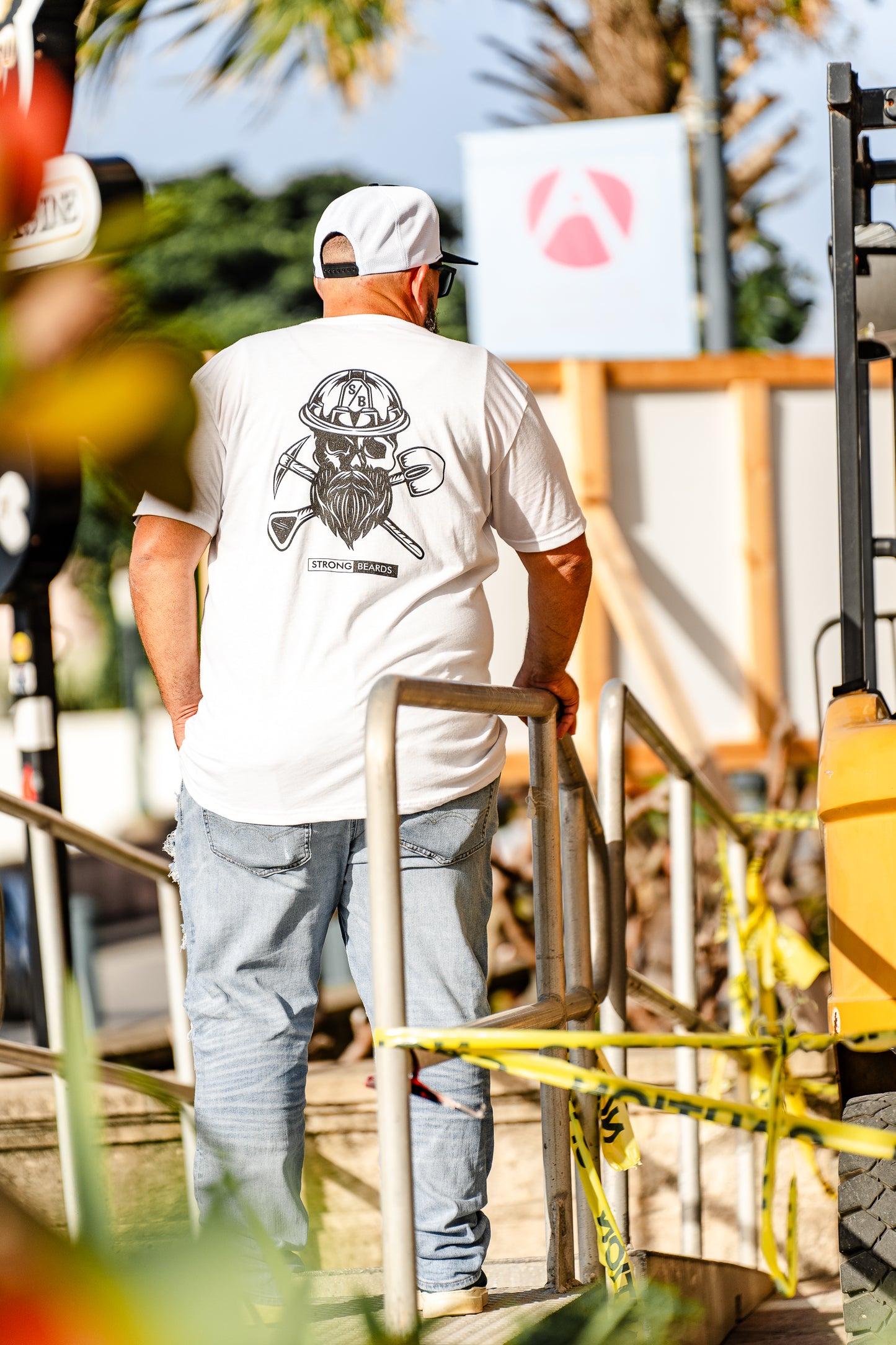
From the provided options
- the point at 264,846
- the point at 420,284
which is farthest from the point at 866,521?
the point at 264,846

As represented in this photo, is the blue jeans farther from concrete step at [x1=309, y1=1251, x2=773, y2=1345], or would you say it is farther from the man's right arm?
the man's right arm

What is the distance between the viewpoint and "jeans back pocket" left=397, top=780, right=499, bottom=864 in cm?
223

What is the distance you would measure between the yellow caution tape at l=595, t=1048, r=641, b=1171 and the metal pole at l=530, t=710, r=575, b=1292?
0.10 m

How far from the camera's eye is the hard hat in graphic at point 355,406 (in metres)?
2.26

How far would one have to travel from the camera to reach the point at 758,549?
6.25 m

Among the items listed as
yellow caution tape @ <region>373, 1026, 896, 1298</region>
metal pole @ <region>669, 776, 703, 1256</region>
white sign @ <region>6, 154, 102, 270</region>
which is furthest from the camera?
metal pole @ <region>669, 776, 703, 1256</region>

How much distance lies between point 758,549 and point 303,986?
14.3ft

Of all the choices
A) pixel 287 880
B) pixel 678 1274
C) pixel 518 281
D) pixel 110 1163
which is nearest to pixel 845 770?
pixel 287 880

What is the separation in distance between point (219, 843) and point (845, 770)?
1.00m

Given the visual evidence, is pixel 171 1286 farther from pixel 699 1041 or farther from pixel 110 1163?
pixel 699 1041

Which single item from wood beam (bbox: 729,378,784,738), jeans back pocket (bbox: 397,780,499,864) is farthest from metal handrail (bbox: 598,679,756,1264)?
wood beam (bbox: 729,378,784,738)

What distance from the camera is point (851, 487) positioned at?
122 inches

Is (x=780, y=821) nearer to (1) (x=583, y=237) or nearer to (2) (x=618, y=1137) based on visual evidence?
(2) (x=618, y=1137)

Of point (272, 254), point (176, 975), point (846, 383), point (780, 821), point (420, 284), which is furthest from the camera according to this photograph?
point (272, 254)
